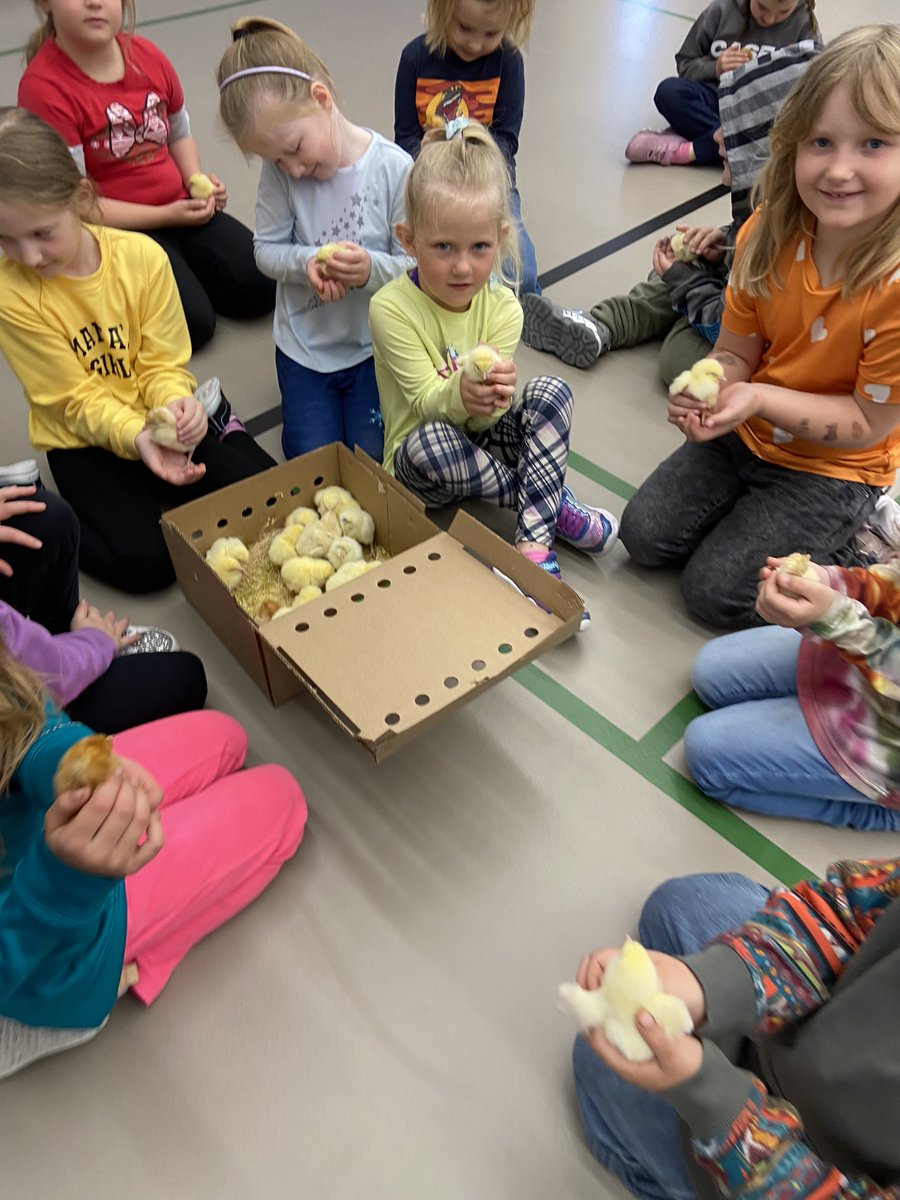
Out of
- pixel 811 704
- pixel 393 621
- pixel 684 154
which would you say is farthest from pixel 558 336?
pixel 684 154

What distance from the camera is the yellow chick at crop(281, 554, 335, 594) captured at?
142 centimetres

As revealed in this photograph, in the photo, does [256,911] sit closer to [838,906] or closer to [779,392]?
[838,906]

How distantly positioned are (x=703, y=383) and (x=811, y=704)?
1.76ft

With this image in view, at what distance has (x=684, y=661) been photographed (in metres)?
1.44

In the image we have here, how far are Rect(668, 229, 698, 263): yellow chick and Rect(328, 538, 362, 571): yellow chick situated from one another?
3.95 ft

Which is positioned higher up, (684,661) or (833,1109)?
(833,1109)

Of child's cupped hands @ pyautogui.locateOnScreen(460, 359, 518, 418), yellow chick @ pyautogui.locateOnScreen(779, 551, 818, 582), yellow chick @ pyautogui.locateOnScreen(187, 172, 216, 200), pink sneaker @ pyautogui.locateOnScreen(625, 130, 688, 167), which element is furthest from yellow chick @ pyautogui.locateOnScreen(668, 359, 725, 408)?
pink sneaker @ pyautogui.locateOnScreen(625, 130, 688, 167)

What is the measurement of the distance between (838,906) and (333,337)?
1455 mm

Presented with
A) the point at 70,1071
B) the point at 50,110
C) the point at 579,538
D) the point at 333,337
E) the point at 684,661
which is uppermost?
the point at 50,110

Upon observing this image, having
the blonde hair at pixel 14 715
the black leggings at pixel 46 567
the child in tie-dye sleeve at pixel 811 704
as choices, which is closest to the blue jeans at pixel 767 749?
the child in tie-dye sleeve at pixel 811 704

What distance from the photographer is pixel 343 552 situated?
1446mm

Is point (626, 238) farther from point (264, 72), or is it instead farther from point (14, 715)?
point (14, 715)

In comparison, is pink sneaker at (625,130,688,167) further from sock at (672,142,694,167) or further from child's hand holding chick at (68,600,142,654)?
child's hand holding chick at (68,600,142,654)

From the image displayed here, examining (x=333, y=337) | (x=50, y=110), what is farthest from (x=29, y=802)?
(x=50, y=110)
